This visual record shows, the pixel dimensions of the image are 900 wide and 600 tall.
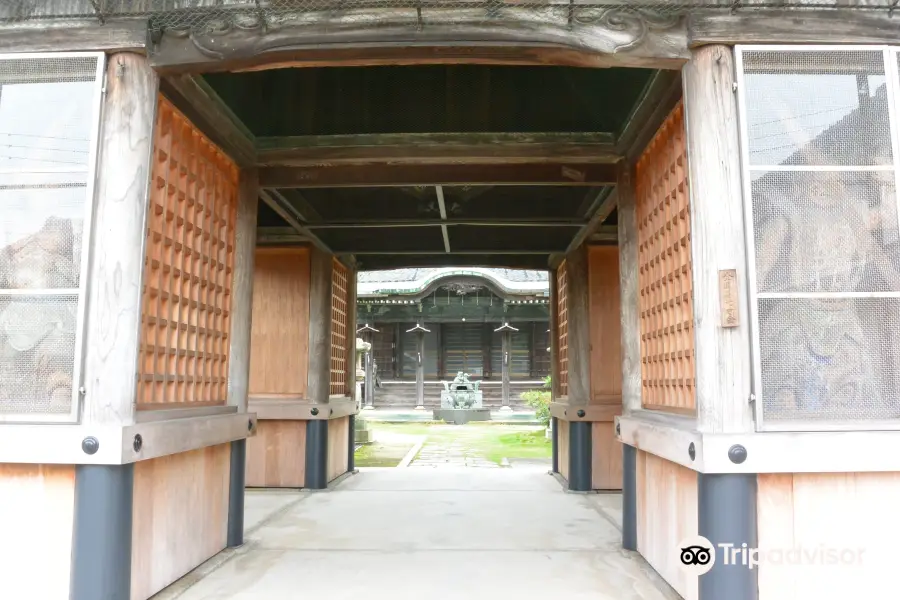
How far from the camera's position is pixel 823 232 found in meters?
3.38

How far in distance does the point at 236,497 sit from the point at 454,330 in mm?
Result: 19519

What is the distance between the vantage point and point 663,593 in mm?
3910

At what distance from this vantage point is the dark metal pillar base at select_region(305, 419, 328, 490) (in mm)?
7973

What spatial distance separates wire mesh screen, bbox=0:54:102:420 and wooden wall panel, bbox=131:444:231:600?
707mm

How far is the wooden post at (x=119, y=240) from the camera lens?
11.1ft

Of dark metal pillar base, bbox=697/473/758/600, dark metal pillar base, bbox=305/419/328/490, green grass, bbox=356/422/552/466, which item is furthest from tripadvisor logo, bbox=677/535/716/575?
green grass, bbox=356/422/552/466

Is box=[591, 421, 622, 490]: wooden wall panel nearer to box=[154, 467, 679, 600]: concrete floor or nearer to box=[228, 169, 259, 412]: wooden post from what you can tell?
box=[154, 467, 679, 600]: concrete floor

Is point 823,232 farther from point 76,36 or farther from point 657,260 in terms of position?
point 76,36

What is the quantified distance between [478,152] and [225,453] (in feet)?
10.2

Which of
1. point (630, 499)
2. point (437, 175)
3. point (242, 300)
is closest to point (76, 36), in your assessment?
point (242, 300)

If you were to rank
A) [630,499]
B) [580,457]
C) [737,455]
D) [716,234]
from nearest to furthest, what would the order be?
[737,455]
[716,234]
[630,499]
[580,457]

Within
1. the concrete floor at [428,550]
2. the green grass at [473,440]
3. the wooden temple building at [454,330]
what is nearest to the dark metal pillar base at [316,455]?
the concrete floor at [428,550]

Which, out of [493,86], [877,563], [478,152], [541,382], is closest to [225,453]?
[478,152]

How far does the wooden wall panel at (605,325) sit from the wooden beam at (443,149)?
293cm
